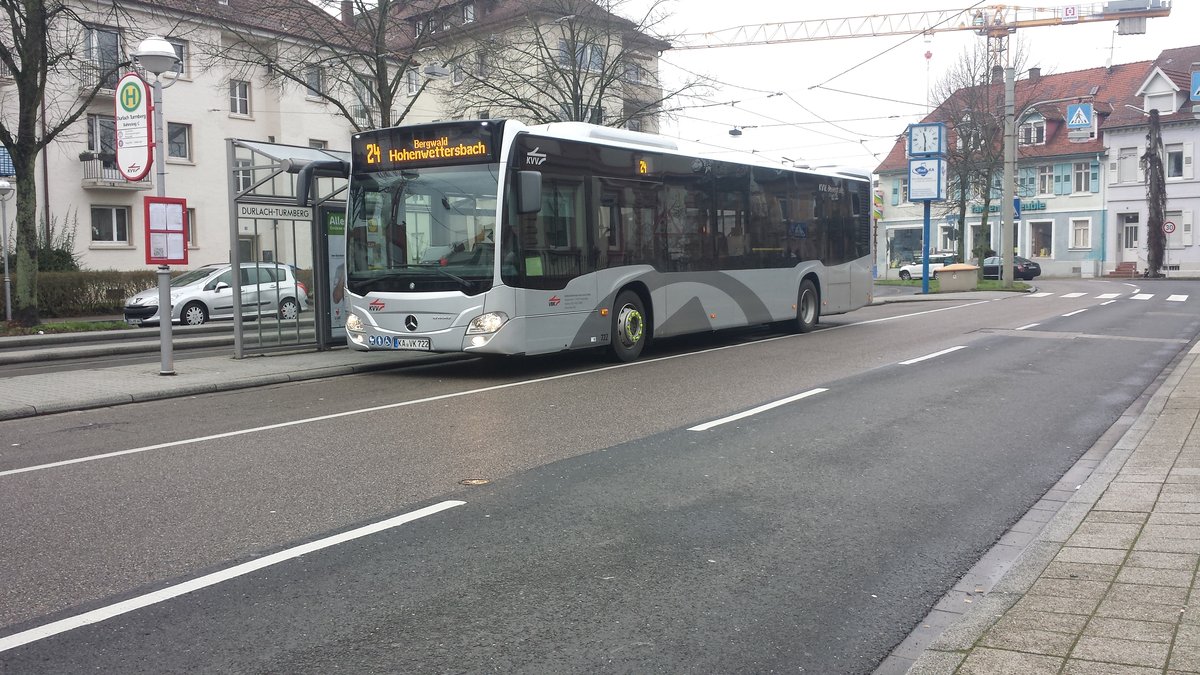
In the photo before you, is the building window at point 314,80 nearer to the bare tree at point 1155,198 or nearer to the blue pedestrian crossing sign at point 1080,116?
the blue pedestrian crossing sign at point 1080,116

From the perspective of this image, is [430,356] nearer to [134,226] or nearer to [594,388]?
[594,388]

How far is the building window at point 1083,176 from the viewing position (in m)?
64.6

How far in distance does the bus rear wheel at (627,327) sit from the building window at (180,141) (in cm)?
3090

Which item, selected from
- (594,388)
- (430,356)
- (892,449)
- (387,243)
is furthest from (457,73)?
(892,449)

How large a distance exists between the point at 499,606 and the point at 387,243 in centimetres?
936

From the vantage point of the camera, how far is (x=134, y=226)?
129ft

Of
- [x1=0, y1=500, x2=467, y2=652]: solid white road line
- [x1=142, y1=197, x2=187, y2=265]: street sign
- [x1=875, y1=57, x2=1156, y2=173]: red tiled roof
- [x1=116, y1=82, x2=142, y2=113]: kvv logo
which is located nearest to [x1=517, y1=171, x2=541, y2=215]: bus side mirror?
[x1=142, y1=197, x2=187, y2=265]: street sign

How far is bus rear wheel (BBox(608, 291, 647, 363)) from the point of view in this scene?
1476cm

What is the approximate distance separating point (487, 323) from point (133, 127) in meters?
5.21

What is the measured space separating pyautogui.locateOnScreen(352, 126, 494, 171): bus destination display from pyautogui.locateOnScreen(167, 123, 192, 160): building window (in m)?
30.1

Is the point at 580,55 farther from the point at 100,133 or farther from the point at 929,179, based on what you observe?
the point at 100,133

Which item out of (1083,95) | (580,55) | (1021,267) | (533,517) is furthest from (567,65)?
(1083,95)

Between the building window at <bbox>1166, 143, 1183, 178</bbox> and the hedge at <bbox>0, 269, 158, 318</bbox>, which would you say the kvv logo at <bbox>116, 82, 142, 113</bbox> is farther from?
the building window at <bbox>1166, 143, 1183, 178</bbox>

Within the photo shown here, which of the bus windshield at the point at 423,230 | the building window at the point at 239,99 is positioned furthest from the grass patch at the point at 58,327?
the building window at the point at 239,99
